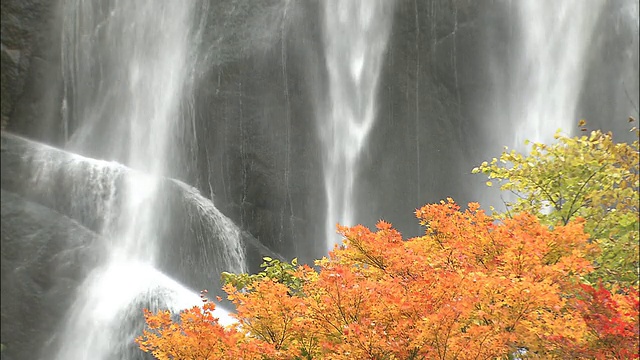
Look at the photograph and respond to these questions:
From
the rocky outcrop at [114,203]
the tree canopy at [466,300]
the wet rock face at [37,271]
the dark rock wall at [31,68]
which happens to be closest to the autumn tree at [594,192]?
the tree canopy at [466,300]

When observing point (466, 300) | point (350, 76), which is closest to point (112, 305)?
point (466, 300)

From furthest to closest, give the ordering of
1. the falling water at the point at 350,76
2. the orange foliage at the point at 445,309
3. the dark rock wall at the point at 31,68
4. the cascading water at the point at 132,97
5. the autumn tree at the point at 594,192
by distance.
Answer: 1. the falling water at the point at 350,76
2. the dark rock wall at the point at 31,68
3. the cascading water at the point at 132,97
4. the autumn tree at the point at 594,192
5. the orange foliage at the point at 445,309

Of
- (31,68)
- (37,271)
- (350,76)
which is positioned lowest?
(37,271)

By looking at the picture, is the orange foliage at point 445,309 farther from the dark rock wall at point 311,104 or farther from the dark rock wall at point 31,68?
the dark rock wall at point 311,104

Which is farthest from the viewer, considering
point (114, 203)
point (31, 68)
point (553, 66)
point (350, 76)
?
point (350, 76)

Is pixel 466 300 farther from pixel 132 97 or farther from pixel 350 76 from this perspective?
pixel 350 76

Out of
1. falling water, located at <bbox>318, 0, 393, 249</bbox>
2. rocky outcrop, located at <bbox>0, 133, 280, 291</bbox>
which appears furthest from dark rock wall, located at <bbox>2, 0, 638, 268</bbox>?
A: rocky outcrop, located at <bbox>0, 133, 280, 291</bbox>

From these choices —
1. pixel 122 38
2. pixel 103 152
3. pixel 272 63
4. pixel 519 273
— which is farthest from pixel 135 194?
pixel 519 273

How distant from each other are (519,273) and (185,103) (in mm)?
16854

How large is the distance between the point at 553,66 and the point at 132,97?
574 inches

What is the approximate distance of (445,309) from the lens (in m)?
8.77

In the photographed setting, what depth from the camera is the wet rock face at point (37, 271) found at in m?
17.7

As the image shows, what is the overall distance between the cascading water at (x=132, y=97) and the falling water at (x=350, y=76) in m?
4.99

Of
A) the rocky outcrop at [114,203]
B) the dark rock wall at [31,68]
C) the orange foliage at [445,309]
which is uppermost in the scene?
the dark rock wall at [31,68]
